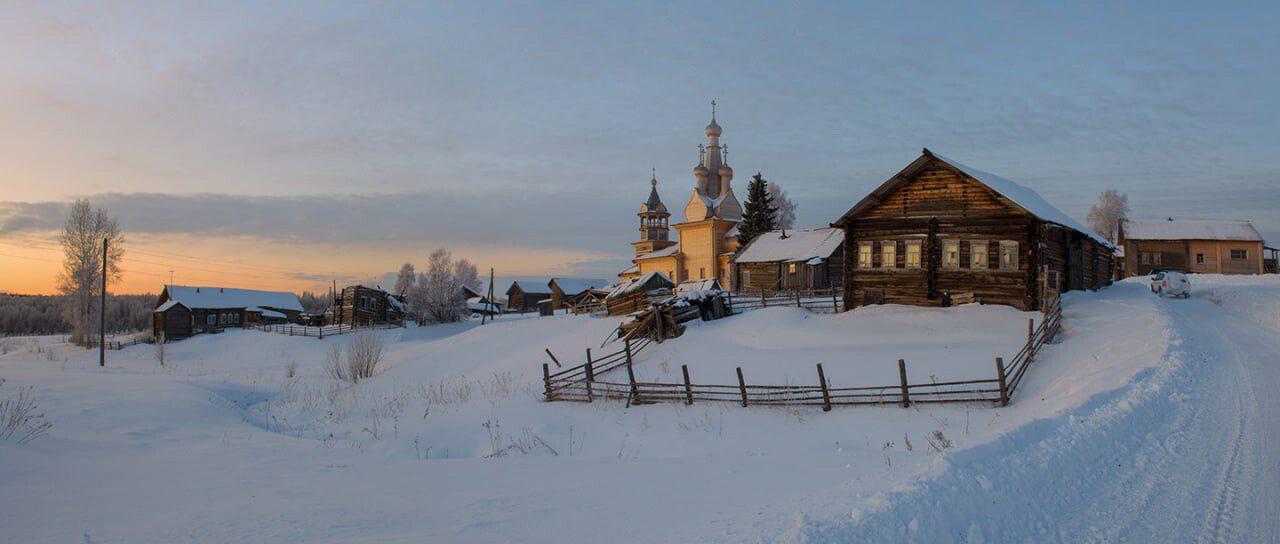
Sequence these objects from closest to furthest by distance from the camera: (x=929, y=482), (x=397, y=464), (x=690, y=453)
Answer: (x=929, y=482) → (x=397, y=464) → (x=690, y=453)

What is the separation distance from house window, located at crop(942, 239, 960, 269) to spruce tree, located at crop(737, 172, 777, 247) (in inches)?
1352

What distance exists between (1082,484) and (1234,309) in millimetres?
27994

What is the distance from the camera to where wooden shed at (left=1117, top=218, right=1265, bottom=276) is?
5225cm

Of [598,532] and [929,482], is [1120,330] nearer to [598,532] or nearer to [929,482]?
[929,482]

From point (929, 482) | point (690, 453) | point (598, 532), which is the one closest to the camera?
point (598, 532)

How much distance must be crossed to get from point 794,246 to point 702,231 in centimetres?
1916

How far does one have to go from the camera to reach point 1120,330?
19.9 m

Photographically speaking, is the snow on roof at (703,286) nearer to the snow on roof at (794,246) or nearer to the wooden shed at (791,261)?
the wooden shed at (791,261)

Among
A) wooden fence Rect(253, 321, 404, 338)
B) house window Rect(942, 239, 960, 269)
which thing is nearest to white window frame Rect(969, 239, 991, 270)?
house window Rect(942, 239, 960, 269)

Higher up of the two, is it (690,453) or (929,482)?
(929,482)

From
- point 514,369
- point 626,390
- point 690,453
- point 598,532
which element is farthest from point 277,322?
point 598,532

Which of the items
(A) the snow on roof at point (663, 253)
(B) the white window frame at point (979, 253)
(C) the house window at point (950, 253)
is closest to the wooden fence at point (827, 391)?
(B) the white window frame at point (979, 253)

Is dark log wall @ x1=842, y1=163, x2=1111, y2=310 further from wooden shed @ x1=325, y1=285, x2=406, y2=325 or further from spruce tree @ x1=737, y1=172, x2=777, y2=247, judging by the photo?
wooden shed @ x1=325, y1=285, x2=406, y2=325

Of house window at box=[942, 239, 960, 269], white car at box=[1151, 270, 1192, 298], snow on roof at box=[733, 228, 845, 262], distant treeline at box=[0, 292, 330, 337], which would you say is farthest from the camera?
distant treeline at box=[0, 292, 330, 337]
